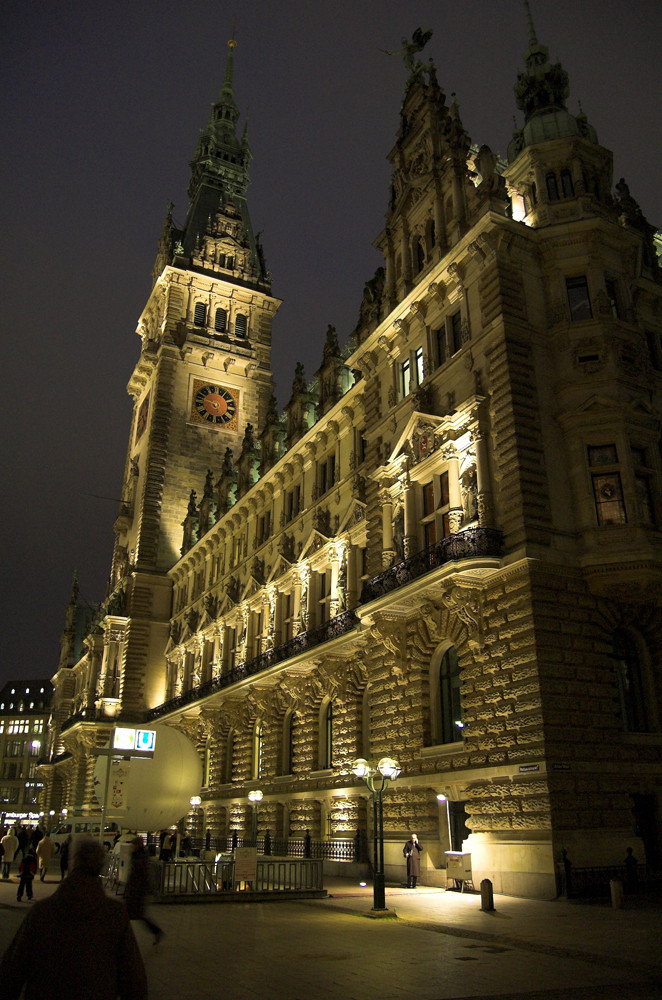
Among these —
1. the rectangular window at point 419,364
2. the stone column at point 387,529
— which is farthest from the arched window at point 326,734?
the rectangular window at point 419,364

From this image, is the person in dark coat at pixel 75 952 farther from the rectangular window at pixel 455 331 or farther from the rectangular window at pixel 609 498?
the rectangular window at pixel 455 331

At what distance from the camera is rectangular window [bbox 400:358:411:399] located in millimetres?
28688

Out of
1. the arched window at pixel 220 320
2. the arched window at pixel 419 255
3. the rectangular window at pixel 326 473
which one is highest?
the arched window at pixel 220 320

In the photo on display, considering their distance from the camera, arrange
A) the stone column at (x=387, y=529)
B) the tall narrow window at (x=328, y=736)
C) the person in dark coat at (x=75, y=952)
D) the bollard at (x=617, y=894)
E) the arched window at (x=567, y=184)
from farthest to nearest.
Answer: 1. the tall narrow window at (x=328, y=736)
2. the arched window at (x=567, y=184)
3. the stone column at (x=387, y=529)
4. the bollard at (x=617, y=894)
5. the person in dark coat at (x=75, y=952)

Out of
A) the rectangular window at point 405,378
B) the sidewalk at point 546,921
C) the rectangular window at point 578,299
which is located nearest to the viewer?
the sidewalk at point 546,921

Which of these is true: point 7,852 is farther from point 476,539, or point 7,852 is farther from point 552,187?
point 552,187

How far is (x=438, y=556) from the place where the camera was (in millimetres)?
22438

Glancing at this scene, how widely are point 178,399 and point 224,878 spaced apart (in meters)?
51.0

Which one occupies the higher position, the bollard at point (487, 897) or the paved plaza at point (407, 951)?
the bollard at point (487, 897)

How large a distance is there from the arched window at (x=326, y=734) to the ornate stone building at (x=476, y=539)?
0.30ft

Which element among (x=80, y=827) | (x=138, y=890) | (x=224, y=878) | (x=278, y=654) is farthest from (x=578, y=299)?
(x=80, y=827)

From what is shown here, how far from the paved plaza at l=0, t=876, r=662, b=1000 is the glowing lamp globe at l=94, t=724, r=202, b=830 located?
217cm

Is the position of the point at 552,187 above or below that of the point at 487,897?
above

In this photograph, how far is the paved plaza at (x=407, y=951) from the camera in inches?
357
